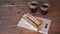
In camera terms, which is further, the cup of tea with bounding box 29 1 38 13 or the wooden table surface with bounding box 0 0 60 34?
the cup of tea with bounding box 29 1 38 13

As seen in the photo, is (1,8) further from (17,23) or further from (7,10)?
(17,23)

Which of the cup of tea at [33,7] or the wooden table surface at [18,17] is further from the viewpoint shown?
the cup of tea at [33,7]

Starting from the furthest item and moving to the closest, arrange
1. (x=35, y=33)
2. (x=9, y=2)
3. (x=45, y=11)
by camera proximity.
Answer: (x=9, y=2)
(x=45, y=11)
(x=35, y=33)

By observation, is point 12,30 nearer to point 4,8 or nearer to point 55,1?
point 4,8

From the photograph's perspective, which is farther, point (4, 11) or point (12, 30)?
point (4, 11)

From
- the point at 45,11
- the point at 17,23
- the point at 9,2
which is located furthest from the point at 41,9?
the point at 9,2

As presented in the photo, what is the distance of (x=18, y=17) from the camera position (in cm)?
126

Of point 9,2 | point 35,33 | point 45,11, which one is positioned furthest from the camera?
point 9,2

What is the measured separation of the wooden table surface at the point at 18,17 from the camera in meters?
1.13

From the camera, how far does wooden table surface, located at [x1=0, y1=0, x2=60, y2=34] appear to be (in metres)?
1.13

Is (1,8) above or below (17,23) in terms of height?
above

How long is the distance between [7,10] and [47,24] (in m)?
0.44

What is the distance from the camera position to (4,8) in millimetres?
1354

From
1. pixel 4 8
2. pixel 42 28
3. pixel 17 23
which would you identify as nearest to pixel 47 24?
pixel 42 28
